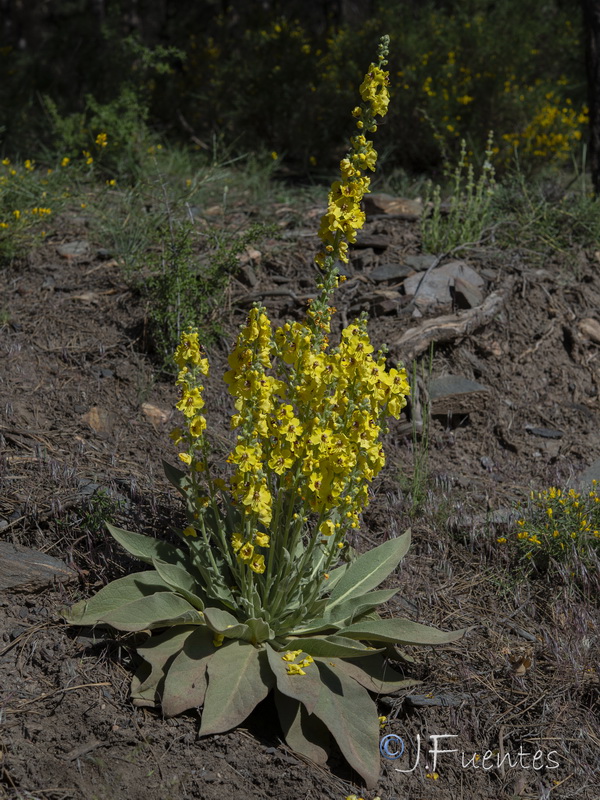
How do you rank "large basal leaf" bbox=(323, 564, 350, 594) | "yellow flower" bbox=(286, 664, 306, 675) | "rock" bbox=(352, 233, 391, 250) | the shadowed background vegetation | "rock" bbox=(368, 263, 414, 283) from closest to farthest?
"yellow flower" bbox=(286, 664, 306, 675) < "large basal leaf" bbox=(323, 564, 350, 594) < "rock" bbox=(368, 263, 414, 283) < "rock" bbox=(352, 233, 391, 250) < the shadowed background vegetation

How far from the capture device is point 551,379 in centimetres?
458

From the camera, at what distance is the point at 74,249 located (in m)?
5.02

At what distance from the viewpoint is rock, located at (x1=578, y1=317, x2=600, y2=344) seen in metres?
4.81

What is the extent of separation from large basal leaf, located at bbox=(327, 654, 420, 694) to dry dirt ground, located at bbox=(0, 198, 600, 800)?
5 cm

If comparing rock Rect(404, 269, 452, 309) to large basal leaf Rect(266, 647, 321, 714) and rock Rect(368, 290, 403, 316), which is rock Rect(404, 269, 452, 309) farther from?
large basal leaf Rect(266, 647, 321, 714)

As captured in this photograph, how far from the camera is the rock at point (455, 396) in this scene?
13.7 feet

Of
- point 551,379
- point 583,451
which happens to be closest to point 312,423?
point 583,451

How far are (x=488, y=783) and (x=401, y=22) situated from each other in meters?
7.31

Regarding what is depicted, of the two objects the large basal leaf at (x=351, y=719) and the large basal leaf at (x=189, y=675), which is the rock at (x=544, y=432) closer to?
the large basal leaf at (x=351, y=719)

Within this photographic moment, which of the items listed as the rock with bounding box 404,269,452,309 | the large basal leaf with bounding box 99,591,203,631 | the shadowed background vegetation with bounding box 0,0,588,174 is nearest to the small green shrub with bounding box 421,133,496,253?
the rock with bounding box 404,269,452,309

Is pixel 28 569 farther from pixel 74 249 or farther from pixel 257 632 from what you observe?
pixel 74 249

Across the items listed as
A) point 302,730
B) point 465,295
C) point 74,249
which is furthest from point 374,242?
point 302,730

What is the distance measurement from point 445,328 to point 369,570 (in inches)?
76.0

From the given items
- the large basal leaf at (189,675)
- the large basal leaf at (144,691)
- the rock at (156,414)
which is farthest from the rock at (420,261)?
the large basal leaf at (144,691)
